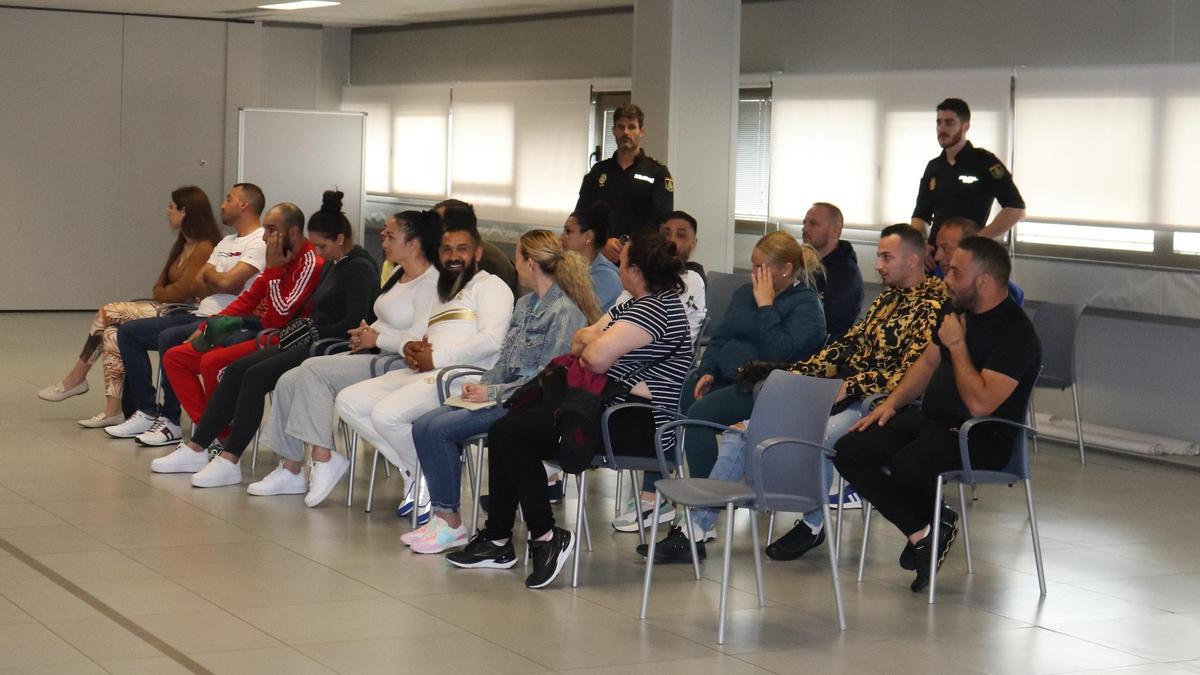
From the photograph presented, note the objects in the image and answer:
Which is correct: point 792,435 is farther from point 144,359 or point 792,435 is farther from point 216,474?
point 144,359

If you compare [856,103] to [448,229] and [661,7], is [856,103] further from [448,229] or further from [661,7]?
[448,229]

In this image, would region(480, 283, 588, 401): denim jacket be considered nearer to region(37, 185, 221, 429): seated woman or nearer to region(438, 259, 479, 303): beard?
region(438, 259, 479, 303): beard

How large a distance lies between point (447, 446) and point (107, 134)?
10.6 meters

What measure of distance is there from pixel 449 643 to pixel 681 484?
924mm

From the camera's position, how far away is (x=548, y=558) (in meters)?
5.55

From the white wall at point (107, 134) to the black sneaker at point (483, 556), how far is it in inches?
387

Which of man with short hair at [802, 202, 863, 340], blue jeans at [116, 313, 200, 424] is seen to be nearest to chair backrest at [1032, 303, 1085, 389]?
man with short hair at [802, 202, 863, 340]

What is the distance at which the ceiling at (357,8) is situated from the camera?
44.3 ft

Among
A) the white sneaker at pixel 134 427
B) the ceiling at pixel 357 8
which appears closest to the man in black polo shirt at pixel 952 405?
the white sneaker at pixel 134 427

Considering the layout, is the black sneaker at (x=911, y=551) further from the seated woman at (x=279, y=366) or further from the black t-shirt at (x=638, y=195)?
the black t-shirt at (x=638, y=195)

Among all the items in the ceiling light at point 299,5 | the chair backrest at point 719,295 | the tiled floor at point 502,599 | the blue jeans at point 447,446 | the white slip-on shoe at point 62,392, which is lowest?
the tiled floor at point 502,599

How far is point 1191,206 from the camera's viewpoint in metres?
8.53

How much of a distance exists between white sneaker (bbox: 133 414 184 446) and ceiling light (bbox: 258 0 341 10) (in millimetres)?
6409

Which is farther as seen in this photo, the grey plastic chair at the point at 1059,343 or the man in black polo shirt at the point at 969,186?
the grey plastic chair at the point at 1059,343
